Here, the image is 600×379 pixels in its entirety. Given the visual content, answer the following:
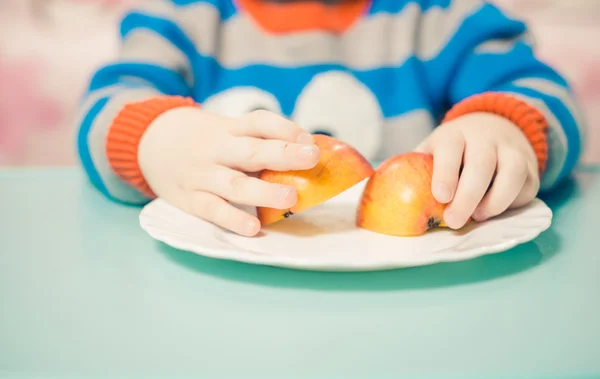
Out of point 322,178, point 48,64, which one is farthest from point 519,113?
point 48,64

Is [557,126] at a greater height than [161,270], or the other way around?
[557,126]

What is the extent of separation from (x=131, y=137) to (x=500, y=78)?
0.51 meters

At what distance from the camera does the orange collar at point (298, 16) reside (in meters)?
0.97

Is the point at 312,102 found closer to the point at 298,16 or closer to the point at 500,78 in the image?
the point at 298,16

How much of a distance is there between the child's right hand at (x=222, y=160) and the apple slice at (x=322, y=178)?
16mm

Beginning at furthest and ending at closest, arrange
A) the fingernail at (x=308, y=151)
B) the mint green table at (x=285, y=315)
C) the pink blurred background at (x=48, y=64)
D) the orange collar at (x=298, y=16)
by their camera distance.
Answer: the pink blurred background at (x=48, y=64)
the orange collar at (x=298, y=16)
the fingernail at (x=308, y=151)
the mint green table at (x=285, y=315)

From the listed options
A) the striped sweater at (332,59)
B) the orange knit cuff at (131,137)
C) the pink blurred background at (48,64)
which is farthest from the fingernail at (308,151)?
the pink blurred background at (48,64)

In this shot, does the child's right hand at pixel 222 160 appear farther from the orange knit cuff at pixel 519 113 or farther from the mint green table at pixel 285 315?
the orange knit cuff at pixel 519 113

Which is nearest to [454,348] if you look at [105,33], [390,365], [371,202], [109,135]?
[390,365]

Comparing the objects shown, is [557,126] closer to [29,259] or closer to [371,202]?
[371,202]

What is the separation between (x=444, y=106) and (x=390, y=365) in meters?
0.76

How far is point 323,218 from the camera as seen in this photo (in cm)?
53

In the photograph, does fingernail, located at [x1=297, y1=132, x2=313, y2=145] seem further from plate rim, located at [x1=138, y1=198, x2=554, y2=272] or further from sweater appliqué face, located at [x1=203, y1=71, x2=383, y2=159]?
sweater appliqué face, located at [x1=203, y1=71, x2=383, y2=159]

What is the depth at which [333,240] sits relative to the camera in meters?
0.47
